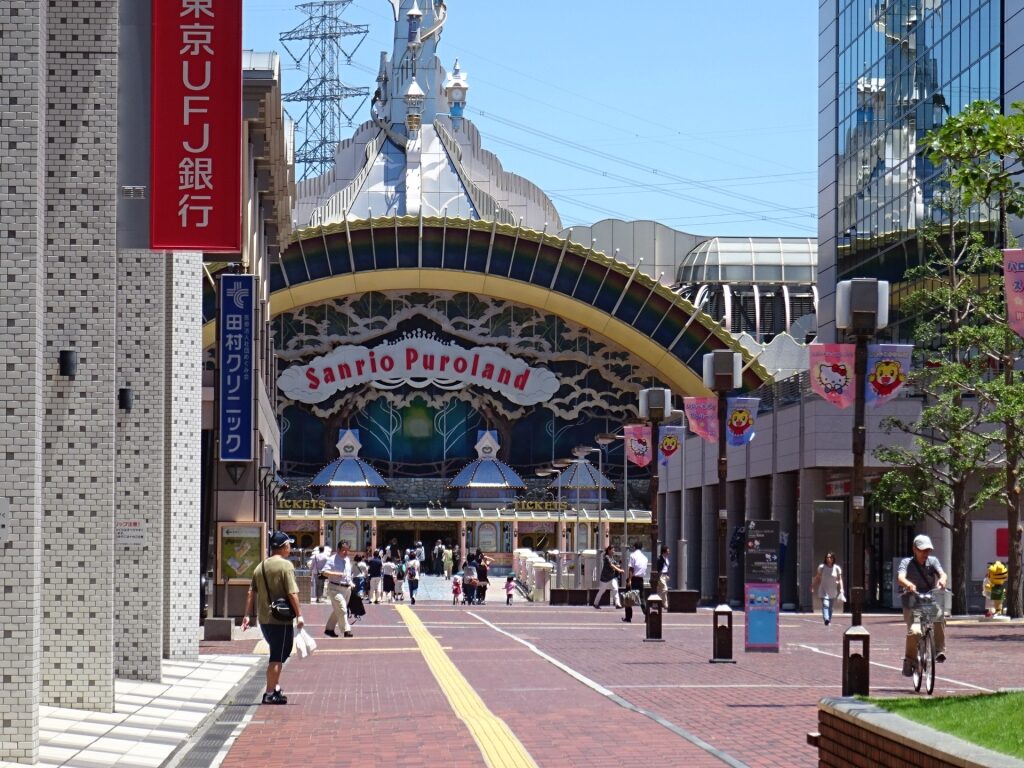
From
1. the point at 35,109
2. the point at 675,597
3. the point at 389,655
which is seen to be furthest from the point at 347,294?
the point at 35,109

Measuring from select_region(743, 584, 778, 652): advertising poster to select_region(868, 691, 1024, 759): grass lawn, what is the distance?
16.8 m

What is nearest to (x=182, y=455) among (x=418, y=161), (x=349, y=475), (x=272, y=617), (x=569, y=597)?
(x=272, y=617)

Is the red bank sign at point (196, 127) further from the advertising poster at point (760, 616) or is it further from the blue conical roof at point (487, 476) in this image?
the blue conical roof at point (487, 476)

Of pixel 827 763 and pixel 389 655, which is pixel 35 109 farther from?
pixel 389 655

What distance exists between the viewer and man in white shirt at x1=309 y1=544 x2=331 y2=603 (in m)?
51.1

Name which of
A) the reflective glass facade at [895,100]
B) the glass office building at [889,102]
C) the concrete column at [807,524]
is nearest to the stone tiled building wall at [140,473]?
the concrete column at [807,524]

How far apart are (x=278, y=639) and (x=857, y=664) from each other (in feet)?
19.6

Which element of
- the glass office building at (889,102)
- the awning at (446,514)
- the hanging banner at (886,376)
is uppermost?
the glass office building at (889,102)

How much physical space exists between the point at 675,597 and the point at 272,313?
124ft

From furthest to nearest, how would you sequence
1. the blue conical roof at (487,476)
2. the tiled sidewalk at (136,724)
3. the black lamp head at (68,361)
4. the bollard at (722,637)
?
the blue conical roof at (487,476) < the bollard at (722,637) < the black lamp head at (68,361) < the tiled sidewalk at (136,724)

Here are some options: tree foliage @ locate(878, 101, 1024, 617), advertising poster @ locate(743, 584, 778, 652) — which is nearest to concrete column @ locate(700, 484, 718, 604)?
tree foliage @ locate(878, 101, 1024, 617)

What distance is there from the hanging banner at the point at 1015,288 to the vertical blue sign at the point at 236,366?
942 inches

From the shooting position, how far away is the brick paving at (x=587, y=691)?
1522 cm

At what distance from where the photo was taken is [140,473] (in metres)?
22.8
